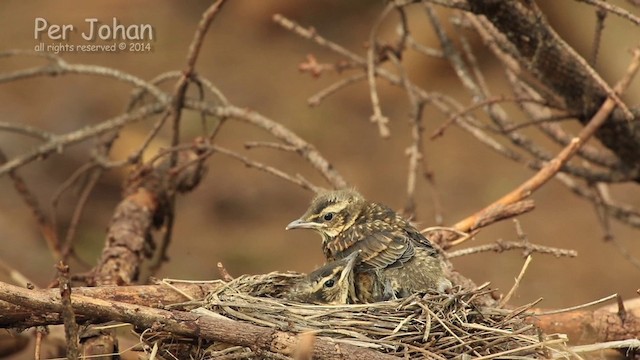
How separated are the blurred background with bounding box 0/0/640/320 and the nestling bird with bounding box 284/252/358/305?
18.3 feet

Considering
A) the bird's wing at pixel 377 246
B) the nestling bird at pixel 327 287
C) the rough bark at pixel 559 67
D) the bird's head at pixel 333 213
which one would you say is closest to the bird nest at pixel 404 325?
the nestling bird at pixel 327 287

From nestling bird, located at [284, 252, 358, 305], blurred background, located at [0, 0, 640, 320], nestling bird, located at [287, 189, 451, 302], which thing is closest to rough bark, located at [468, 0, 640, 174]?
nestling bird, located at [287, 189, 451, 302]

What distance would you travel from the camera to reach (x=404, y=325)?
353cm

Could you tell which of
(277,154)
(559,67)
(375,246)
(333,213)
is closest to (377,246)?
(375,246)

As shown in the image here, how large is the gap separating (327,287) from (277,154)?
8.58 m

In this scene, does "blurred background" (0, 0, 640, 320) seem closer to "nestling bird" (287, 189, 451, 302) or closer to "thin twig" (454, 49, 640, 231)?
"thin twig" (454, 49, 640, 231)

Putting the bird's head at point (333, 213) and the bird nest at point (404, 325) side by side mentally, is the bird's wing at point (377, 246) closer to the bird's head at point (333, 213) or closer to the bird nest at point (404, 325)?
the bird's head at point (333, 213)

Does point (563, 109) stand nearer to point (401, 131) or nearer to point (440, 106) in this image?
point (440, 106)

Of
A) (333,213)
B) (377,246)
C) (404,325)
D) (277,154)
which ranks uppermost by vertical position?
(277,154)

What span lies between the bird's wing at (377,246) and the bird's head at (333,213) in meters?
0.07

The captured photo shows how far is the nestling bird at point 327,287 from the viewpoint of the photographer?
3.88 m

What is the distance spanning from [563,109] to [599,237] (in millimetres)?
6842

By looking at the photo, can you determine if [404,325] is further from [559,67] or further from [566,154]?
[559,67]

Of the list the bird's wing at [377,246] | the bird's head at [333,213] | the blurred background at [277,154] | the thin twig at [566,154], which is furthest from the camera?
the blurred background at [277,154]
